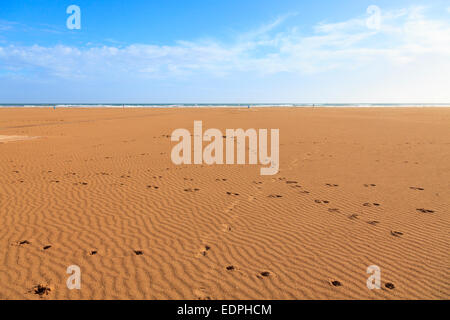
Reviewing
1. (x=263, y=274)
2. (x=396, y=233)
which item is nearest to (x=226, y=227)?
(x=263, y=274)

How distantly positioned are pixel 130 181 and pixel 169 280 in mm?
5657

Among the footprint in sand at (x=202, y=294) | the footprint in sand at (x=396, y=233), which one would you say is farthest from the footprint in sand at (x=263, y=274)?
the footprint in sand at (x=396, y=233)

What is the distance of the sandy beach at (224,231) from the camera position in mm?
3951

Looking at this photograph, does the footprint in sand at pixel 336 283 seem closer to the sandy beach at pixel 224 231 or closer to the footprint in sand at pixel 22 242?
the sandy beach at pixel 224 231

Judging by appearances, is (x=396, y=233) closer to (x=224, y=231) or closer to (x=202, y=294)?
(x=224, y=231)

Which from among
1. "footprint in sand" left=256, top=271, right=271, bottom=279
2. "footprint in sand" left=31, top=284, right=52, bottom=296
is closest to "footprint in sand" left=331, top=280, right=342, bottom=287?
"footprint in sand" left=256, top=271, right=271, bottom=279

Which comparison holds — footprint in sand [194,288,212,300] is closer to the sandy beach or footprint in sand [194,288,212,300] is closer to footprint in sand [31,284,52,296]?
the sandy beach

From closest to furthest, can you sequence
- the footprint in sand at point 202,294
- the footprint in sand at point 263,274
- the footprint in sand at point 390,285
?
the footprint in sand at point 202,294, the footprint in sand at point 390,285, the footprint in sand at point 263,274

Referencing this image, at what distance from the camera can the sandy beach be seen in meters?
3.95

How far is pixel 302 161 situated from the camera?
1209 centimetres

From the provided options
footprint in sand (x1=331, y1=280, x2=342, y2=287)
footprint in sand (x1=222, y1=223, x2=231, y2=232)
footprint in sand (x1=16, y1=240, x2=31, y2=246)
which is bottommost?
footprint in sand (x1=331, y1=280, x2=342, y2=287)

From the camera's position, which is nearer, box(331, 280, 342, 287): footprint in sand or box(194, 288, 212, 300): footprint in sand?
box(194, 288, 212, 300): footprint in sand
